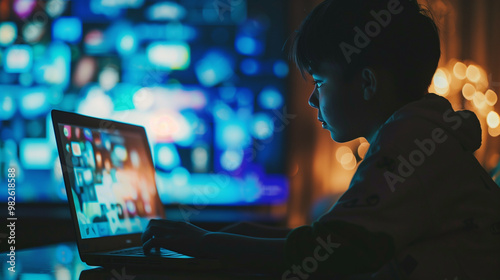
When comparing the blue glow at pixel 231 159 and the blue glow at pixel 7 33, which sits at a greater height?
the blue glow at pixel 7 33

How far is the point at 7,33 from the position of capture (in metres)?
2.87

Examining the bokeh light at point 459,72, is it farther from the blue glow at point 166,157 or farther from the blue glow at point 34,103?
the blue glow at point 34,103

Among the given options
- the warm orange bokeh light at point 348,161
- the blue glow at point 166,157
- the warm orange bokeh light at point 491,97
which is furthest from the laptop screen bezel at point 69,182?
the warm orange bokeh light at point 491,97

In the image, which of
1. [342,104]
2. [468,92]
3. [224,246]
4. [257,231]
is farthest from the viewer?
[468,92]

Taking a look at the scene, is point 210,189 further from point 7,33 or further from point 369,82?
point 369,82

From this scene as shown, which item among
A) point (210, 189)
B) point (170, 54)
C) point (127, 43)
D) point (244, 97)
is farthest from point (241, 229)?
point (127, 43)

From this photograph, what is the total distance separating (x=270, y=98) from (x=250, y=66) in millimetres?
236

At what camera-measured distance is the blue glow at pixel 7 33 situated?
2861 millimetres

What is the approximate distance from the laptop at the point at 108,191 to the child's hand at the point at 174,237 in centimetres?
2

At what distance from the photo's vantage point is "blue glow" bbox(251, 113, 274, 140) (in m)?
2.82

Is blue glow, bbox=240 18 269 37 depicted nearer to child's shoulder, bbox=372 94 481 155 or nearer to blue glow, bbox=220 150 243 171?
blue glow, bbox=220 150 243 171

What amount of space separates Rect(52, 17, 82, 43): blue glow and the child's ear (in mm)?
Result: 2484

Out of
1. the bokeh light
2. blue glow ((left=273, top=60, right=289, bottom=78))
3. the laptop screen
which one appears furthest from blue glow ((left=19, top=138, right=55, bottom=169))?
the bokeh light

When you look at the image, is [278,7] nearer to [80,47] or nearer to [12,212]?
[80,47]
